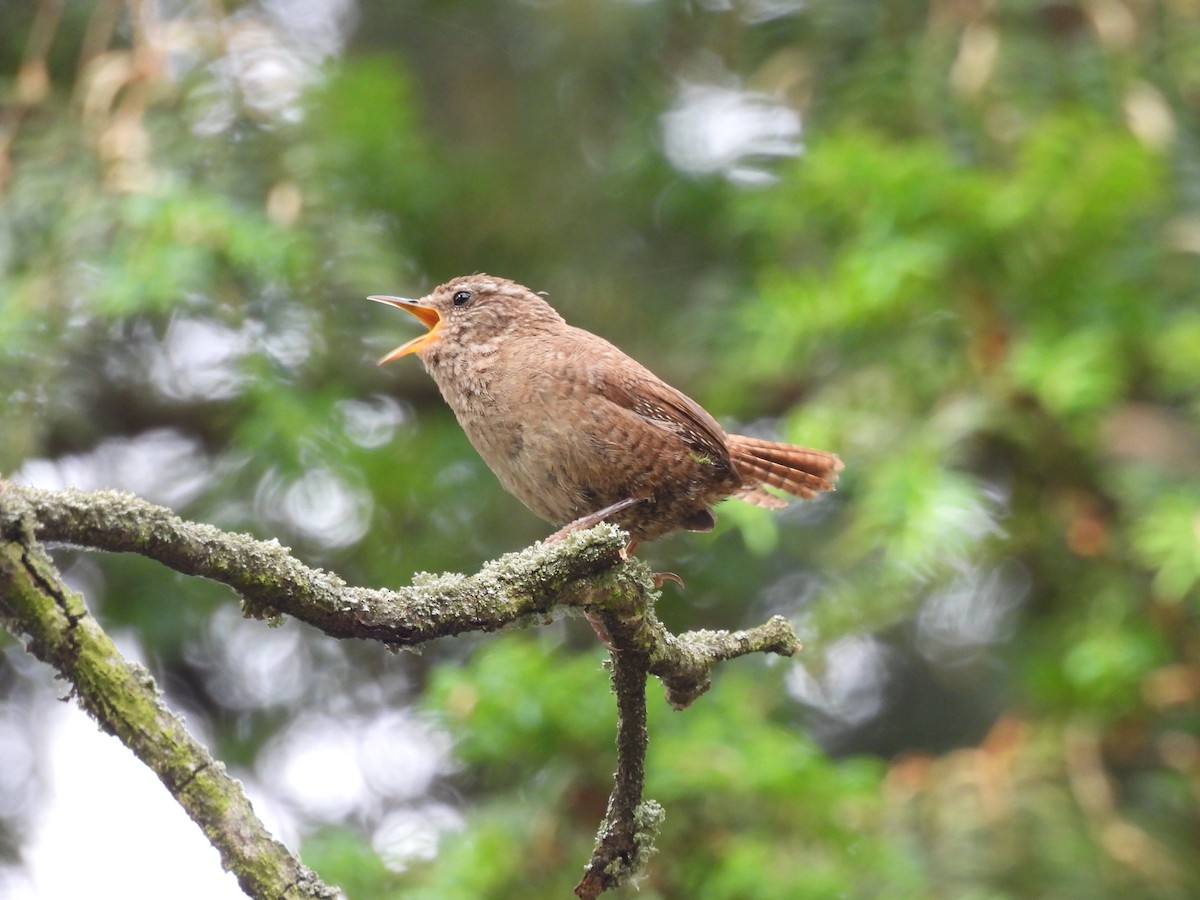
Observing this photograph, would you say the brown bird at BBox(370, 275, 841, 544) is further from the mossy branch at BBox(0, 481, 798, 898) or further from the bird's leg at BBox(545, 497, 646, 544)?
the mossy branch at BBox(0, 481, 798, 898)

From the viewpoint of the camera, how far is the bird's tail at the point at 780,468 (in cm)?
328

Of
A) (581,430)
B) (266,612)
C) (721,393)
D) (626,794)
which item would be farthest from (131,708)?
(721,393)

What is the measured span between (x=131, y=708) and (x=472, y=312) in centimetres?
204

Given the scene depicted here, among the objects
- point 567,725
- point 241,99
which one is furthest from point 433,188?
point 567,725

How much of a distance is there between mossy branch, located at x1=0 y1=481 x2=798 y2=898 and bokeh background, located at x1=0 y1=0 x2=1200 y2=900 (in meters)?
1.40

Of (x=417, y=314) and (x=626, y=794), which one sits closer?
(x=626, y=794)

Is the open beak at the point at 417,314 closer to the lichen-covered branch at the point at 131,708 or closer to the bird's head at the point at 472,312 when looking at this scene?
the bird's head at the point at 472,312

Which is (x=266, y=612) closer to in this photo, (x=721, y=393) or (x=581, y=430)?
(x=581, y=430)

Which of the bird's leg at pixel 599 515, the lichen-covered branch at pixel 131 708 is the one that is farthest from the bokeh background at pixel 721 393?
the lichen-covered branch at pixel 131 708

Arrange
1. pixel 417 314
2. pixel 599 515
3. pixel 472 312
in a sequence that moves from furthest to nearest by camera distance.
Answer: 1. pixel 417 314
2. pixel 472 312
3. pixel 599 515

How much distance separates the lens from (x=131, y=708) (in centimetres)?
136

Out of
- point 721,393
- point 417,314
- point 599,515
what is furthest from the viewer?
point 721,393

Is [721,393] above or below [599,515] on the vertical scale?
below

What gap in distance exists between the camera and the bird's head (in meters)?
3.19
